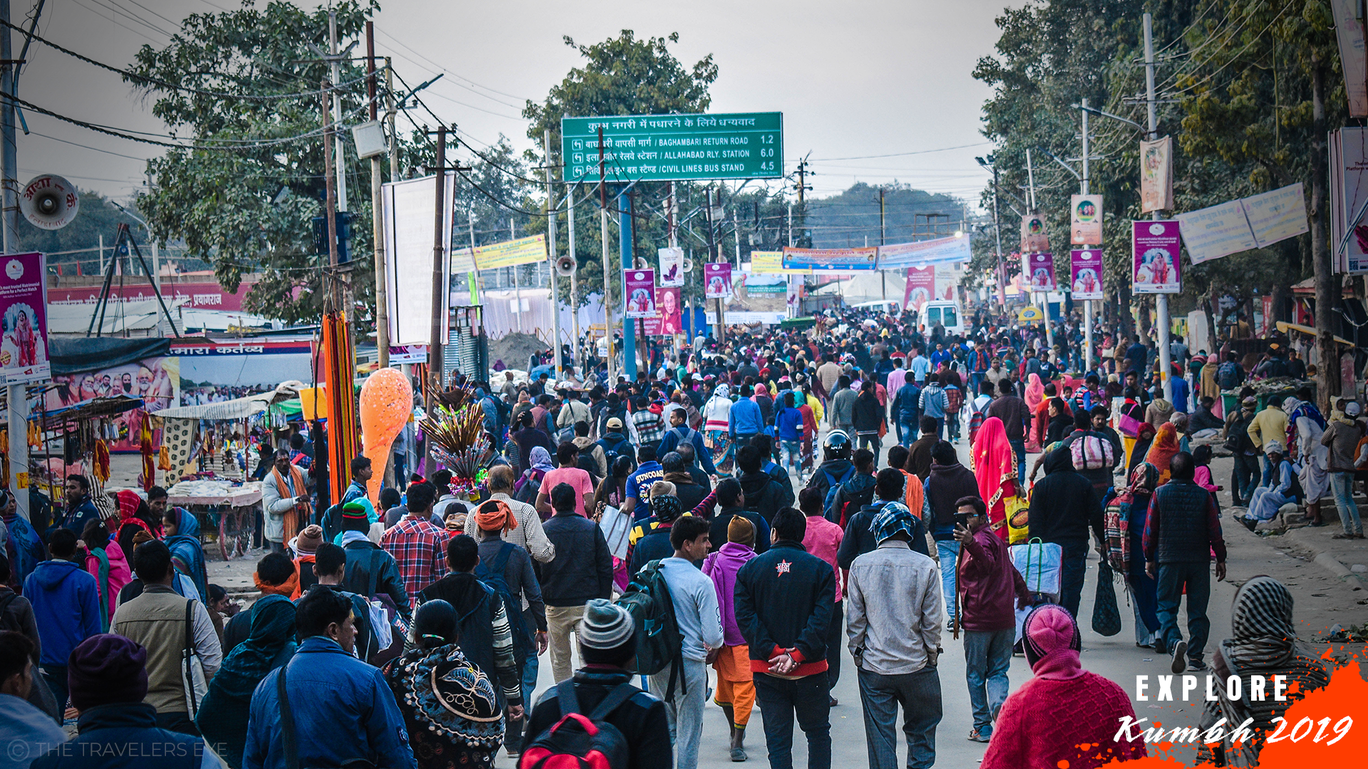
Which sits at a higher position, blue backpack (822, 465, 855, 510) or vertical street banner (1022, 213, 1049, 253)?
vertical street banner (1022, 213, 1049, 253)

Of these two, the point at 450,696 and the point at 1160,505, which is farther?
the point at 1160,505

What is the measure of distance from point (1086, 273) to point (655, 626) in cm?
Answer: 2312

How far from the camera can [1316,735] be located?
3875 millimetres

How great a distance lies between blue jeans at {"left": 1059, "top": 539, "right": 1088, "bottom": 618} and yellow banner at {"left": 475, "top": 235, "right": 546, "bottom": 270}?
1110 inches

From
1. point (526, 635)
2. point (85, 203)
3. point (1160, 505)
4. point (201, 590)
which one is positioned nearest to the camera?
point (526, 635)

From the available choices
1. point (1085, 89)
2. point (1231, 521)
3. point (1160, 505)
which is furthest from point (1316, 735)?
point (1085, 89)

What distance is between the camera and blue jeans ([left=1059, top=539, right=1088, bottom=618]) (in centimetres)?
825

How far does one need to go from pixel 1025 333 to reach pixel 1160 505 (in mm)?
36012

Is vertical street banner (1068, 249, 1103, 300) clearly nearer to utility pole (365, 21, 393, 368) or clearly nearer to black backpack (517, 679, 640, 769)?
utility pole (365, 21, 393, 368)

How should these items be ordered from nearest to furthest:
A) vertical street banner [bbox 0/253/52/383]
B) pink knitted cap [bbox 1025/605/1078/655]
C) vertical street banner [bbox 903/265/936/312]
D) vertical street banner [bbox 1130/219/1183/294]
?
pink knitted cap [bbox 1025/605/1078/655] < vertical street banner [bbox 0/253/52/383] < vertical street banner [bbox 1130/219/1183/294] < vertical street banner [bbox 903/265/936/312]

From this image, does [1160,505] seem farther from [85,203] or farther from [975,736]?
[85,203]

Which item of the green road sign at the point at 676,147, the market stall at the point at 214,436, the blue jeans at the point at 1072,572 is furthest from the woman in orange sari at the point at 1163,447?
the green road sign at the point at 676,147

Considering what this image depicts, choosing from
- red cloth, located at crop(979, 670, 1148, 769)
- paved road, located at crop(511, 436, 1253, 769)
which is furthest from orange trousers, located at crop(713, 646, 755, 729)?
red cloth, located at crop(979, 670, 1148, 769)

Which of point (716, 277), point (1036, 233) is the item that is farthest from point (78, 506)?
point (1036, 233)
